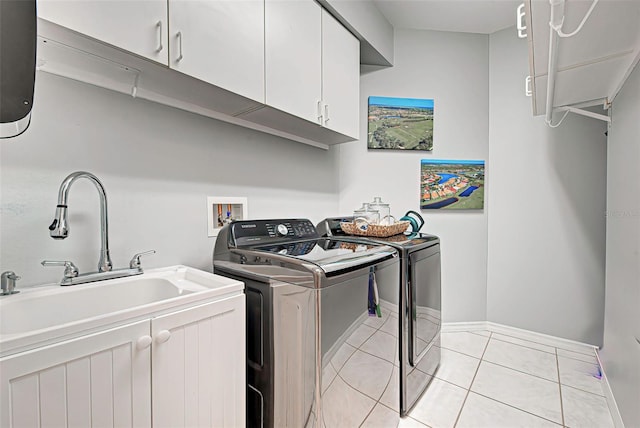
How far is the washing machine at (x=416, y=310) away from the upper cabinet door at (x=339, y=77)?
0.80m

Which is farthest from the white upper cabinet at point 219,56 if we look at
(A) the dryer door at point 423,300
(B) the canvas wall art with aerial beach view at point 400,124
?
(A) the dryer door at point 423,300

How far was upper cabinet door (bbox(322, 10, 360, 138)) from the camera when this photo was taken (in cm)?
186

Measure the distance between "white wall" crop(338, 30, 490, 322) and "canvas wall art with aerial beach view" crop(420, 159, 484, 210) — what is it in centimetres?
6

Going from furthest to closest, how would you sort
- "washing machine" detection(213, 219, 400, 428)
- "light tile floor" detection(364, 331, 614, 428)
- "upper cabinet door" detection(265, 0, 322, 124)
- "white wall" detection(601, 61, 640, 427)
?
1. "light tile floor" detection(364, 331, 614, 428)
2. "upper cabinet door" detection(265, 0, 322, 124)
3. "white wall" detection(601, 61, 640, 427)
4. "washing machine" detection(213, 219, 400, 428)

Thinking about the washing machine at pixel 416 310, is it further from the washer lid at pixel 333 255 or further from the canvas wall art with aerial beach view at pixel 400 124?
the canvas wall art with aerial beach view at pixel 400 124

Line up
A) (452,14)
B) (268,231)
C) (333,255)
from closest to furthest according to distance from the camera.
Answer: (333,255), (268,231), (452,14)

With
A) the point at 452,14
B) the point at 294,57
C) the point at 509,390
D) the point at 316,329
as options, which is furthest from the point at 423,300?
the point at 452,14

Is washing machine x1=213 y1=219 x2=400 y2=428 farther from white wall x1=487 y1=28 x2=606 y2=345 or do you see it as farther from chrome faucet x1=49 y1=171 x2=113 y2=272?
white wall x1=487 y1=28 x2=606 y2=345

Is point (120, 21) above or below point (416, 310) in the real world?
above

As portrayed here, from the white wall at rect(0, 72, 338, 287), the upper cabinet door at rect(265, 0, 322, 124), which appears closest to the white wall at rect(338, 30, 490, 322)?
the upper cabinet door at rect(265, 0, 322, 124)

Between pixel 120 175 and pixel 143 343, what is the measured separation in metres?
0.78

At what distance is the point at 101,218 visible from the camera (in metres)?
1.14

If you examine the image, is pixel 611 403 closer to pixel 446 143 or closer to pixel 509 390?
pixel 509 390

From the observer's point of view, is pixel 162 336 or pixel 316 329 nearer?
pixel 162 336
